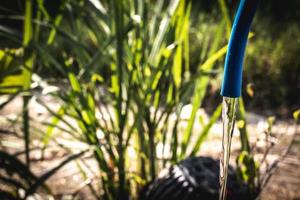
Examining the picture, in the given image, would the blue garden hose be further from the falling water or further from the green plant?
the green plant

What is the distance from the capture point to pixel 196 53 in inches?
122

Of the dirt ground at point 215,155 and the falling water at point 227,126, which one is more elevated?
the falling water at point 227,126

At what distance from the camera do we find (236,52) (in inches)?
16.7

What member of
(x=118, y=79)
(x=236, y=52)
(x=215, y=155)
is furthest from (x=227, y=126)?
(x=215, y=155)

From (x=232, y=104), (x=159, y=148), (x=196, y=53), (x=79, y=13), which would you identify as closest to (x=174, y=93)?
(x=79, y=13)

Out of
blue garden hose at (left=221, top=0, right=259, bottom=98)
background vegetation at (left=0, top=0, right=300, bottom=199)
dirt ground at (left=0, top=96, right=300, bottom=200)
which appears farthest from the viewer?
dirt ground at (left=0, top=96, right=300, bottom=200)

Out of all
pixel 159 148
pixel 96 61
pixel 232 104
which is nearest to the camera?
pixel 232 104

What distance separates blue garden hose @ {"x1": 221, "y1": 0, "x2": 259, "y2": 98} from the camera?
1.37ft

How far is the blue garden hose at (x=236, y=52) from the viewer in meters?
0.42

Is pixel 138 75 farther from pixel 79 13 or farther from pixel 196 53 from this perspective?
pixel 196 53

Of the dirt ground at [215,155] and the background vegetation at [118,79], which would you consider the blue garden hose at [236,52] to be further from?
the dirt ground at [215,155]

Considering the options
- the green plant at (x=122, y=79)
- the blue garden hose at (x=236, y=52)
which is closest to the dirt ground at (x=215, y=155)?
the green plant at (x=122, y=79)

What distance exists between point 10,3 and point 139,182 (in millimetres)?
3934

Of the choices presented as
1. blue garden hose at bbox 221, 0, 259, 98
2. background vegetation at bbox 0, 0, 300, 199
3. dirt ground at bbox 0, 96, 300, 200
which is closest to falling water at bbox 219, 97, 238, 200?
blue garden hose at bbox 221, 0, 259, 98
